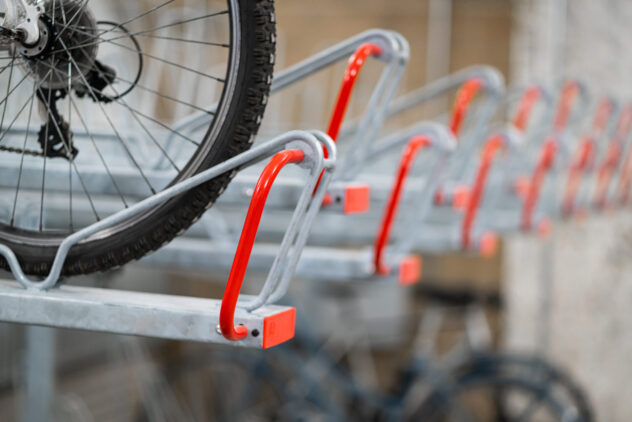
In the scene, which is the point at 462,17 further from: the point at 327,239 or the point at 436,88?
the point at 436,88

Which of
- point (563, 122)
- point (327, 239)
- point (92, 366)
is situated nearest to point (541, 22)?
point (563, 122)

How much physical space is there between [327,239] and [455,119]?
74 centimetres

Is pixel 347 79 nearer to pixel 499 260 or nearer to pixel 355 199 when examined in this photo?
pixel 355 199

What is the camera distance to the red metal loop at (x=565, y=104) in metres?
1.89

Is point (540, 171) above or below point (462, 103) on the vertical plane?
below

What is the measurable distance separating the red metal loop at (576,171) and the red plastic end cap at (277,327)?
138 cm

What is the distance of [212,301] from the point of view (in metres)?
0.83

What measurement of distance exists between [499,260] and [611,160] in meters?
1.86

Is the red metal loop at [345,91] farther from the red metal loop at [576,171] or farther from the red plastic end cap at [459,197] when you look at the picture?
the red metal loop at [576,171]

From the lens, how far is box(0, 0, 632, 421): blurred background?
356 cm

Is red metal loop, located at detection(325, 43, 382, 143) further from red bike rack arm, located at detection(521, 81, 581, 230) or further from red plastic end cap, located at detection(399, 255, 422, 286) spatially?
red bike rack arm, located at detection(521, 81, 581, 230)

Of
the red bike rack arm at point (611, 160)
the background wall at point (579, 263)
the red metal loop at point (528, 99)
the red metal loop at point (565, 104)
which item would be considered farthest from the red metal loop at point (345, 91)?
the background wall at point (579, 263)

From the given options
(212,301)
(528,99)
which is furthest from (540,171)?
(212,301)

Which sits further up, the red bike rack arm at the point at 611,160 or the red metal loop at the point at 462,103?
the red metal loop at the point at 462,103
